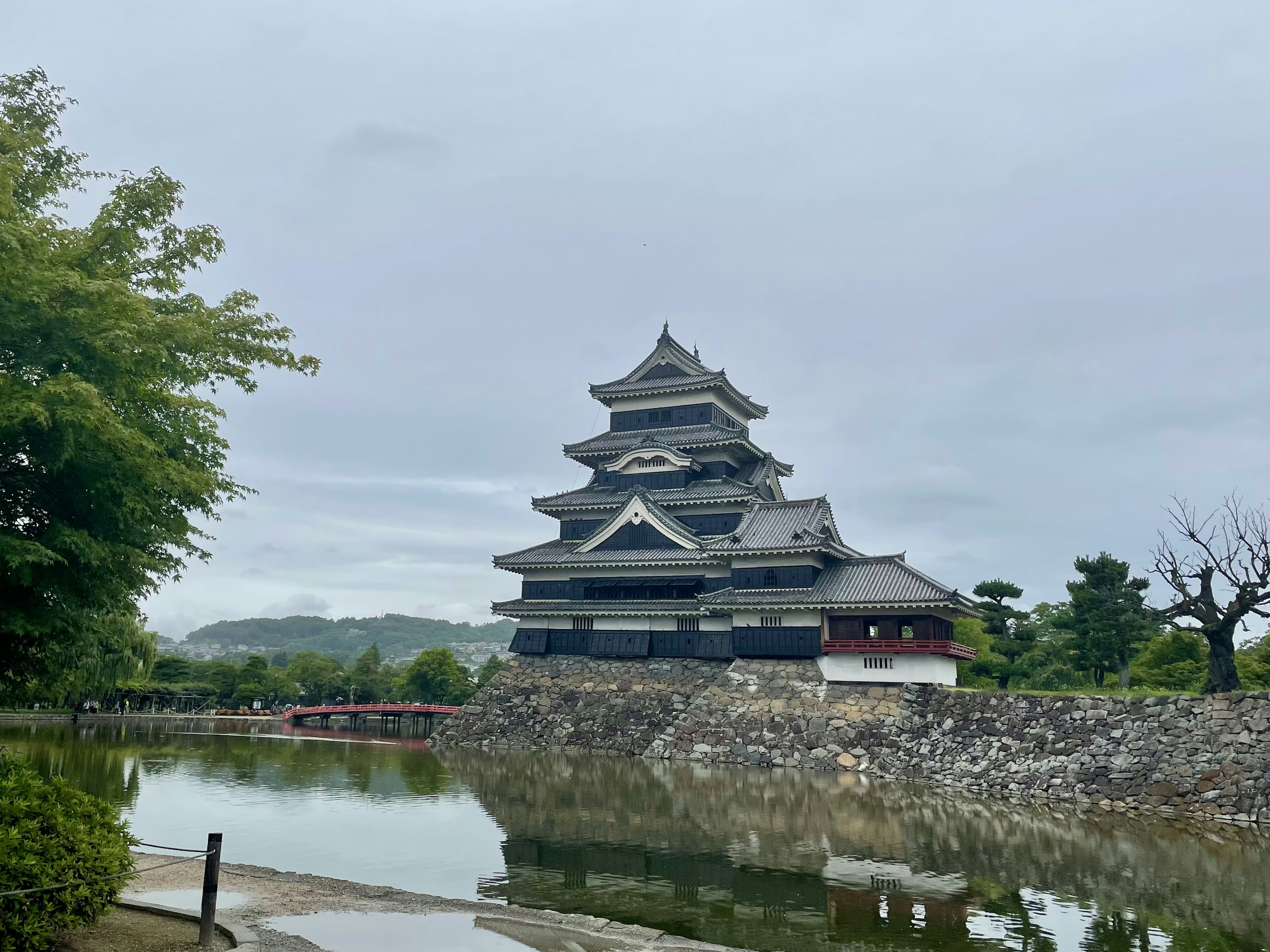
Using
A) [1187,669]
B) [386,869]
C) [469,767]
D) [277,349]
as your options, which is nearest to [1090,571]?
[1187,669]

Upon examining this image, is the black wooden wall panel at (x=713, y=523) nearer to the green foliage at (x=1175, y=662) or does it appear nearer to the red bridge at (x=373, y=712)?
the red bridge at (x=373, y=712)

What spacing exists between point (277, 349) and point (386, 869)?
29.2ft

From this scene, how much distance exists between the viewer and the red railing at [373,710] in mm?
52188

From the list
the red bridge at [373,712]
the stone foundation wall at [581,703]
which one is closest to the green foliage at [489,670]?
the red bridge at [373,712]

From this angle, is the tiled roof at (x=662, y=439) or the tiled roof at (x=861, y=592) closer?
the tiled roof at (x=861, y=592)

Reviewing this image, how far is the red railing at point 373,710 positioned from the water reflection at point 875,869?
28048 mm

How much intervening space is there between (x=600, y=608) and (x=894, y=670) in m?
13.6

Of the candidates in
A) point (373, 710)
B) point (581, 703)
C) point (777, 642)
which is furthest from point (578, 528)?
point (373, 710)

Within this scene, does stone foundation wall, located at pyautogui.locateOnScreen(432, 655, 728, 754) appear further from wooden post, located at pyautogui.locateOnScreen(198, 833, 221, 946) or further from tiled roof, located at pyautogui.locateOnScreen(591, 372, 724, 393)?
wooden post, located at pyautogui.locateOnScreen(198, 833, 221, 946)

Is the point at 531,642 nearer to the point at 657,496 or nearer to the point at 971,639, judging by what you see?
the point at 657,496

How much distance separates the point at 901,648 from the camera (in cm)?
3291

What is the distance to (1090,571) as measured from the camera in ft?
113

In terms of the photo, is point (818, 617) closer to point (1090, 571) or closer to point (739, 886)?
point (1090, 571)

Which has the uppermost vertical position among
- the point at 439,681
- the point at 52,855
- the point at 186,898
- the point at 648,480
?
the point at 648,480
